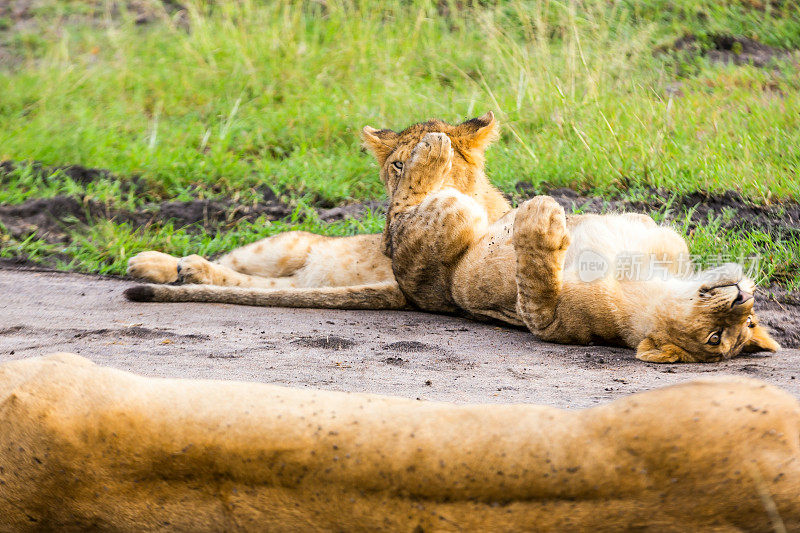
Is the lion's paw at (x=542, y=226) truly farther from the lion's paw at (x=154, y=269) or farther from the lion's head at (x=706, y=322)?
the lion's paw at (x=154, y=269)

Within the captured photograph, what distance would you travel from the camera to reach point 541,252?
3.45m

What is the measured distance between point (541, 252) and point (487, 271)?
1.83 ft

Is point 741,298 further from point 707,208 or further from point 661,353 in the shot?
point 707,208

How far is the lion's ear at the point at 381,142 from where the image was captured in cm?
504

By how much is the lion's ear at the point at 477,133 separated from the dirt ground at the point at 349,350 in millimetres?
1112

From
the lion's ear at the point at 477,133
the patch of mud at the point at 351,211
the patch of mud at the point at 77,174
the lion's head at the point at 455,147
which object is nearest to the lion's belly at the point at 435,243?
the lion's head at the point at 455,147

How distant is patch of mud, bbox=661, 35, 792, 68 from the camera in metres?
7.82

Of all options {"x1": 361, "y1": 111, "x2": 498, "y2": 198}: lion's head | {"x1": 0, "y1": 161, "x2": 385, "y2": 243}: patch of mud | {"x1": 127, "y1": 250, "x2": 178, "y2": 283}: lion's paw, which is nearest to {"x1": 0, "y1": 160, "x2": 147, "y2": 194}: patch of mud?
{"x1": 0, "y1": 161, "x2": 385, "y2": 243}: patch of mud

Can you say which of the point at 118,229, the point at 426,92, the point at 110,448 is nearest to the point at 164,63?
the point at 426,92

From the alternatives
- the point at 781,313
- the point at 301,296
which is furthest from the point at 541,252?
the point at 301,296

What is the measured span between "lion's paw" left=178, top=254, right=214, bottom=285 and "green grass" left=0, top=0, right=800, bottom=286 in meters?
0.77

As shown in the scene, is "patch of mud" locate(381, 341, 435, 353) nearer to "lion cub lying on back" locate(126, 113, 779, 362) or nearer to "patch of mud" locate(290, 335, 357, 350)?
"patch of mud" locate(290, 335, 357, 350)

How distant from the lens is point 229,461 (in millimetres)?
1659

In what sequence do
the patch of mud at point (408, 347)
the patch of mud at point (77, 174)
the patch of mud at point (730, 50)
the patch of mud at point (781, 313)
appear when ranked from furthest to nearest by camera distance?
the patch of mud at point (730, 50) → the patch of mud at point (77, 174) → the patch of mud at point (781, 313) → the patch of mud at point (408, 347)
